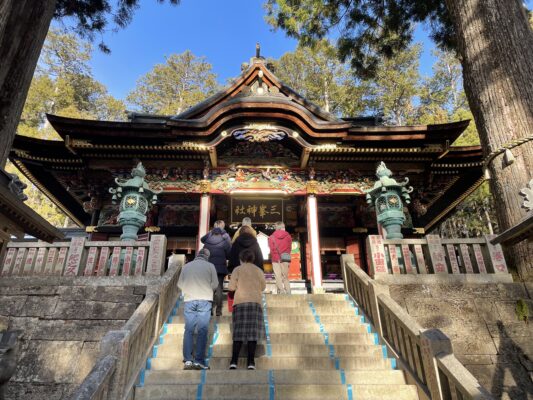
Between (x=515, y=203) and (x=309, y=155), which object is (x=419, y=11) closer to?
(x=309, y=155)

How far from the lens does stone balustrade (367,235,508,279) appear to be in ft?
19.7

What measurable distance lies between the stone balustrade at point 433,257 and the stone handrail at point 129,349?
3611 millimetres

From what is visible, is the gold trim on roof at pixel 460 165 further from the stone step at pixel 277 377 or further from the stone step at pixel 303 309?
the stone step at pixel 277 377

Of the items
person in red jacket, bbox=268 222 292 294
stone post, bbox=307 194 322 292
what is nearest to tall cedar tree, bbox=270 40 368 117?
stone post, bbox=307 194 322 292

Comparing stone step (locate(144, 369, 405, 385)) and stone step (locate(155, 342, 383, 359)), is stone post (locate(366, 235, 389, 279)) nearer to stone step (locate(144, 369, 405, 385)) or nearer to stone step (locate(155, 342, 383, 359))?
stone step (locate(155, 342, 383, 359))

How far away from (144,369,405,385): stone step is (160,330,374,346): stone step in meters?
0.75

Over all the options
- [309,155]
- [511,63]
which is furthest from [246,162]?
[511,63]

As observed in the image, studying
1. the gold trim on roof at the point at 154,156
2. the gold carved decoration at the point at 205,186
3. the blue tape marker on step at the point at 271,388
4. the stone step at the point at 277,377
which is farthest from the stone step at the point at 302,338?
the gold trim on roof at the point at 154,156

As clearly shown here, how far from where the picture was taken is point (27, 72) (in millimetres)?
4930

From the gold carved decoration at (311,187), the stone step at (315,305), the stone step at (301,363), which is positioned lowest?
the stone step at (301,363)

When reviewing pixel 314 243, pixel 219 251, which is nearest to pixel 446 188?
pixel 314 243

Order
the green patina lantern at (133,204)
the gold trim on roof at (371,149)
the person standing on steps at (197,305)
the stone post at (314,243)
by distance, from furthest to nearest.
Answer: the gold trim on roof at (371,149), the stone post at (314,243), the green patina lantern at (133,204), the person standing on steps at (197,305)

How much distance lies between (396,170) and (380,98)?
1412 cm

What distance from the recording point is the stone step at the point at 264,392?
12.5 feet
